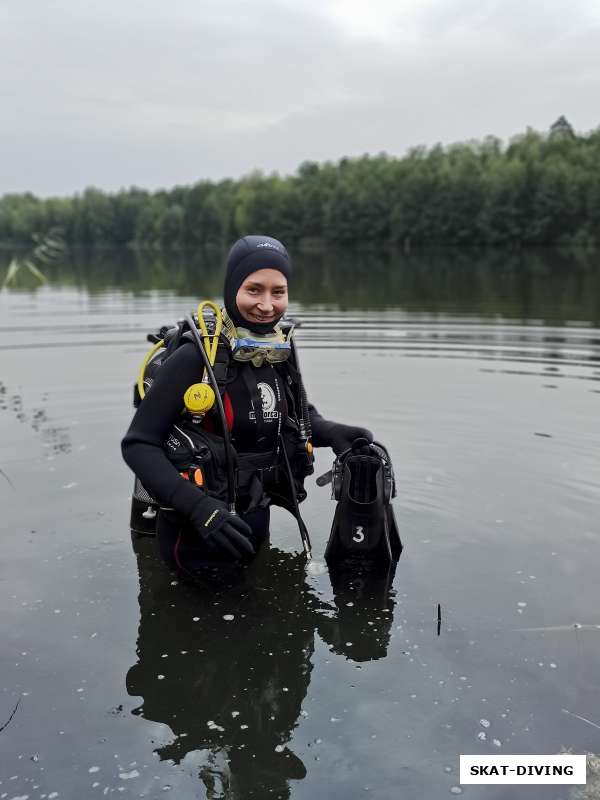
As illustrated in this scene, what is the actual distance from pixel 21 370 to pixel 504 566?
28.4 ft

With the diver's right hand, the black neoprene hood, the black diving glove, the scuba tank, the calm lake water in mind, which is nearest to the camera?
the calm lake water

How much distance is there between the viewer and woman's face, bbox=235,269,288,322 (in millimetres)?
3820

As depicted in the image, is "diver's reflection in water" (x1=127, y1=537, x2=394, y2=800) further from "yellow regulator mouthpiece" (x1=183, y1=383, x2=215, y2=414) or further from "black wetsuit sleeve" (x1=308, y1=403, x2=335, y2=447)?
"yellow regulator mouthpiece" (x1=183, y1=383, x2=215, y2=414)

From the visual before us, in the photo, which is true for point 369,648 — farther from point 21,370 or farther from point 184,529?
point 21,370

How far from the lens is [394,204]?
278ft

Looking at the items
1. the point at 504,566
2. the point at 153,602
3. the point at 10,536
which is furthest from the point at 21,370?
the point at 504,566

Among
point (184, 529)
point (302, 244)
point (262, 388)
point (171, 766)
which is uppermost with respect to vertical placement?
point (302, 244)

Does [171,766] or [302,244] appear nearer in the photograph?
[171,766]

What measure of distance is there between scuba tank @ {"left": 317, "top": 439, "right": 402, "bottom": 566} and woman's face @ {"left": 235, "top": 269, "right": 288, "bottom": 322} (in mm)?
903

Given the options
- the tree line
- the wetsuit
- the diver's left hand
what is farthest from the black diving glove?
the tree line

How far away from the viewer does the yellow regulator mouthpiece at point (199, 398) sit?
11.8 feet

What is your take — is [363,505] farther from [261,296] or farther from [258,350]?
[261,296]

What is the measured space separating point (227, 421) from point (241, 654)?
1173 millimetres

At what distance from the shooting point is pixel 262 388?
155 inches
